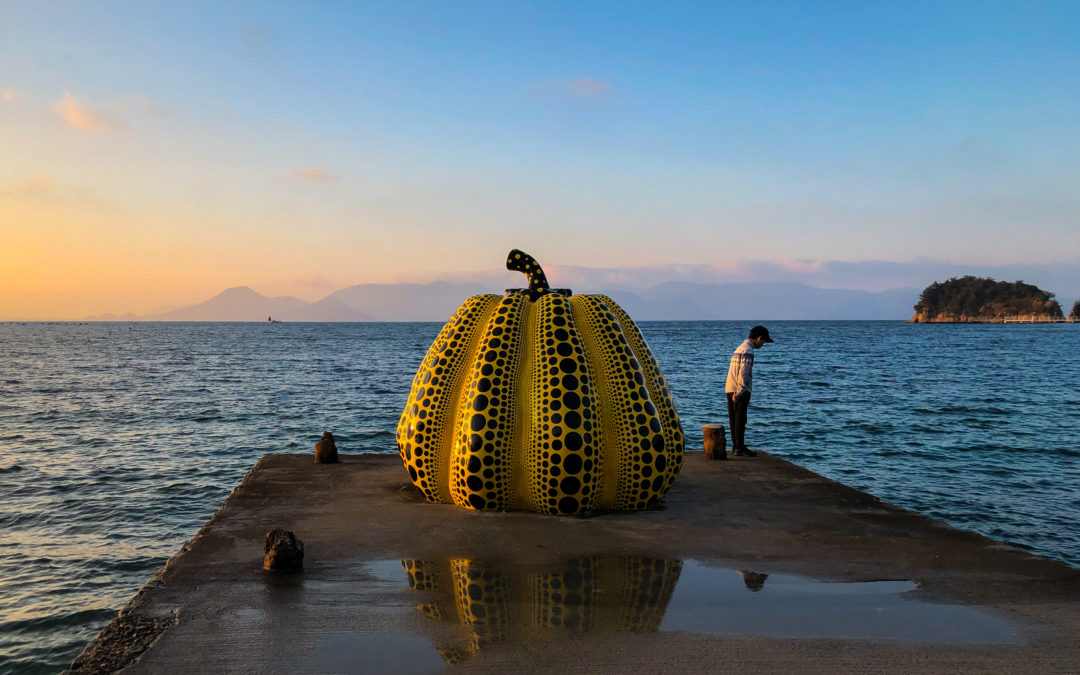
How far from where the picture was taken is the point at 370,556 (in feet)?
22.4

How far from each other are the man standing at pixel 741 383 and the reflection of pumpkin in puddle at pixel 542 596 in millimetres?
5393

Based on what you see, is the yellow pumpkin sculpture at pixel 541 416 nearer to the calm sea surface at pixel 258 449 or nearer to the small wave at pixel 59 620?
the small wave at pixel 59 620

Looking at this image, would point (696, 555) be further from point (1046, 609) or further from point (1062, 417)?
point (1062, 417)

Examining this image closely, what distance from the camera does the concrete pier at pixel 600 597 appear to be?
4.80 m

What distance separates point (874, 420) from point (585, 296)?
60.4ft

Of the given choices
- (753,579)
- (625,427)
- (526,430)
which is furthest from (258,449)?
(753,579)

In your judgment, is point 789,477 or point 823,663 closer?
point 823,663

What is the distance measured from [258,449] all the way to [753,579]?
14920 mm

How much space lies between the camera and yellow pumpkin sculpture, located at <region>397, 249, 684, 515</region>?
7.76m

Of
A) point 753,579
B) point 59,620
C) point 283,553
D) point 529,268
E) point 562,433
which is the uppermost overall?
point 529,268

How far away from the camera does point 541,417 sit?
7.71 metres

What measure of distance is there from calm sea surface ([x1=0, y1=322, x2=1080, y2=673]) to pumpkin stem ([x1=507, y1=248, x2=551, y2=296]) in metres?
5.90

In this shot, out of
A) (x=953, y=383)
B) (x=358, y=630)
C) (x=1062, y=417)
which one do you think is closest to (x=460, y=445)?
(x=358, y=630)

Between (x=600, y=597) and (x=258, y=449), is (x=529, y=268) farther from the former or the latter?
(x=258, y=449)
